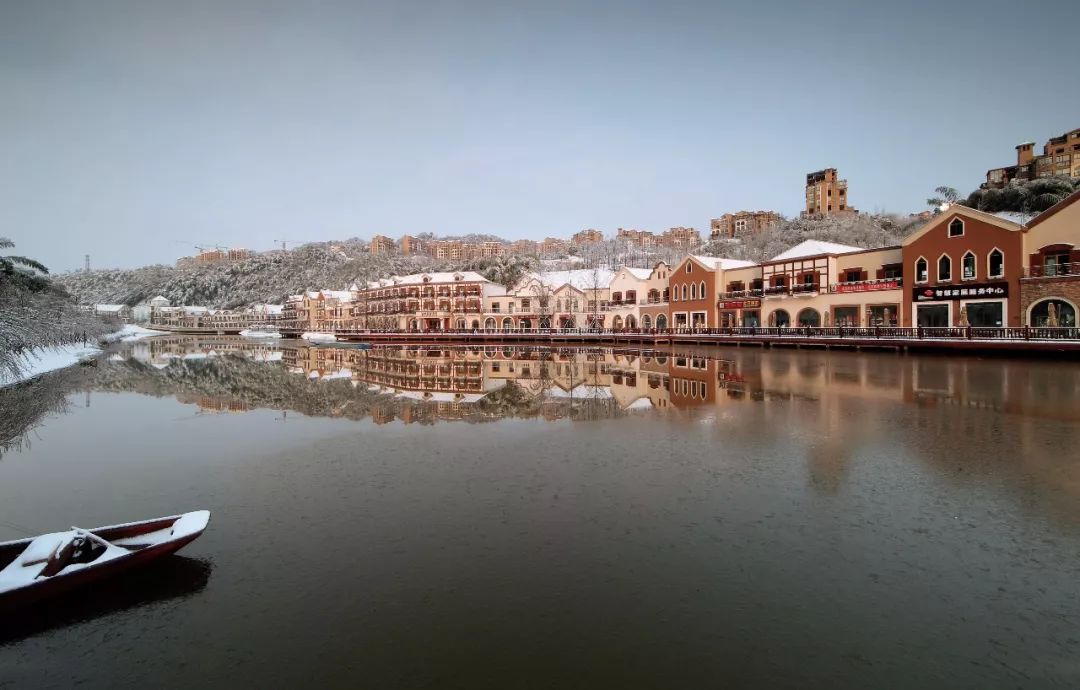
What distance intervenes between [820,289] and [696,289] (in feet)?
43.1

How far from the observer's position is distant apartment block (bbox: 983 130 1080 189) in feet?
246

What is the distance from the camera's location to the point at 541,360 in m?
37.0

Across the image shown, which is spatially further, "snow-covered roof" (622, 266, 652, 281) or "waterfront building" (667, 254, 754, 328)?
"snow-covered roof" (622, 266, 652, 281)

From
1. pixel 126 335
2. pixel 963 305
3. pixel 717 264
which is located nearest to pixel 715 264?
pixel 717 264

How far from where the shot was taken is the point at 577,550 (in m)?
7.08

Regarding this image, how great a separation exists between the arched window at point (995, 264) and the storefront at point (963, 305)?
65 centimetres

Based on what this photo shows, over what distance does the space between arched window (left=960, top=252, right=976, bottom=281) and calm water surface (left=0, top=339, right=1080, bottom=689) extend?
22.5 meters

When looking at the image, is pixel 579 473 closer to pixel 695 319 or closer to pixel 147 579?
pixel 147 579

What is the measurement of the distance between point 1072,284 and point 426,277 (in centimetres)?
6749

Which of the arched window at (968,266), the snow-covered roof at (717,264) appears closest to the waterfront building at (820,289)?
the snow-covered roof at (717,264)

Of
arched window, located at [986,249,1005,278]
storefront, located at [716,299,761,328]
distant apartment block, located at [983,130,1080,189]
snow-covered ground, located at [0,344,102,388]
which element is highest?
distant apartment block, located at [983,130,1080,189]

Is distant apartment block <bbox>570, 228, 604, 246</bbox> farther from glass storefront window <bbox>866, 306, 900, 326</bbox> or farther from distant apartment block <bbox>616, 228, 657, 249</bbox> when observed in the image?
glass storefront window <bbox>866, 306, 900, 326</bbox>

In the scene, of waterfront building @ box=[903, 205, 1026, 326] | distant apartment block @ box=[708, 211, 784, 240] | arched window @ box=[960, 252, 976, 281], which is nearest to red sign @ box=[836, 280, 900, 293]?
waterfront building @ box=[903, 205, 1026, 326]

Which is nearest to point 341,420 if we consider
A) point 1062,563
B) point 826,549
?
point 826,549
